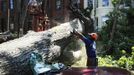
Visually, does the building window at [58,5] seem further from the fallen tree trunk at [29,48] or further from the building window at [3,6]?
the fallen tree trunk at [29,48]

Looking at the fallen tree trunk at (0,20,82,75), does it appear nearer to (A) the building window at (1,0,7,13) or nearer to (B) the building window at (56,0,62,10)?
(B) the building window at (56,0,62,10)

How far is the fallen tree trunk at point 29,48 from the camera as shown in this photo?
11.7 metres

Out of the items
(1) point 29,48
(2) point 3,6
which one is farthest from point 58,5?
(1) point 29,48

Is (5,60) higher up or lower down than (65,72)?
lower down

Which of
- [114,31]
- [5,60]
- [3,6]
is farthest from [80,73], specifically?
[3,6]

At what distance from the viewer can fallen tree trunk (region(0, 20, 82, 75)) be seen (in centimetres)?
1166

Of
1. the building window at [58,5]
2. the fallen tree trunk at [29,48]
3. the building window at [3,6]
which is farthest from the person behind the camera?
the building window at [3,6]

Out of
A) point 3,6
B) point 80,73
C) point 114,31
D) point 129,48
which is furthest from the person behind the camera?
point 3,6

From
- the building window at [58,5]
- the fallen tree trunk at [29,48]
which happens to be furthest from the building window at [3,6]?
the fallen tree trunk at [29,48]

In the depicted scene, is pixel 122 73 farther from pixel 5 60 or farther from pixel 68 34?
pixel 68 34

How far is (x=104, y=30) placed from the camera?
25.5m

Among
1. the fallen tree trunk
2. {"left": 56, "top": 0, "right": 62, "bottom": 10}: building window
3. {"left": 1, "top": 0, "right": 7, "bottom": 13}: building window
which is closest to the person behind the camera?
the fallen tree trunk

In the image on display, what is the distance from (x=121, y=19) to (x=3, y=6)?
3143 cm

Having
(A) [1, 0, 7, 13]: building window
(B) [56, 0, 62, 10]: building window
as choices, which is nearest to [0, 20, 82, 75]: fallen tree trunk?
(B) [56, 0, 62, 10]: building window
